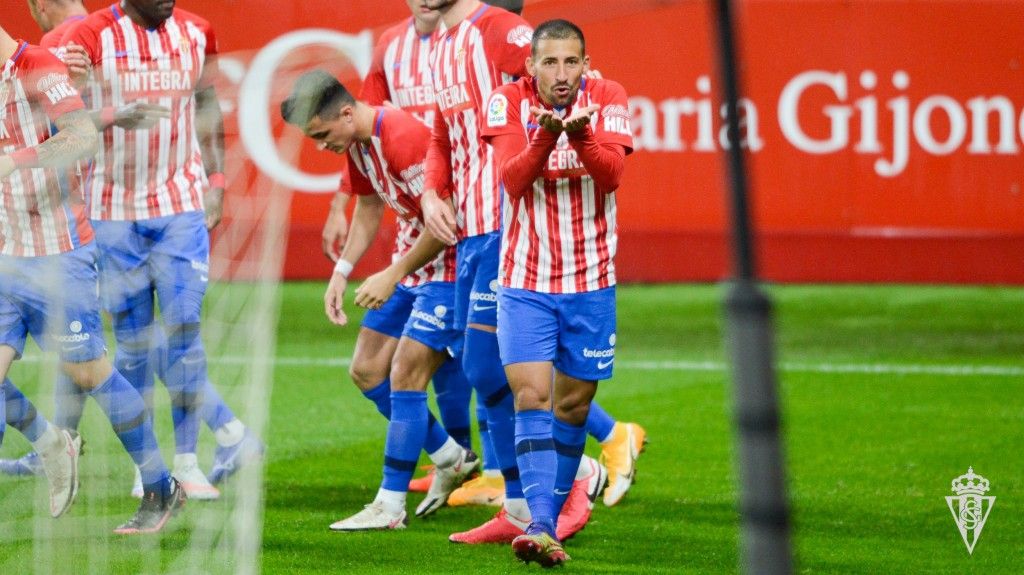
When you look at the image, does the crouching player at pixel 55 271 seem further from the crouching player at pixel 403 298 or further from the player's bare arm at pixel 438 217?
the player's bare arm at pixel 438 217

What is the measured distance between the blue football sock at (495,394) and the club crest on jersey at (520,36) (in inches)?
39.7

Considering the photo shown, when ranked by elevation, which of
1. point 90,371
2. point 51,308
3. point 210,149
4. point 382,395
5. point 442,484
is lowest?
point 442,484

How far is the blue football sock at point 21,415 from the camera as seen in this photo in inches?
208

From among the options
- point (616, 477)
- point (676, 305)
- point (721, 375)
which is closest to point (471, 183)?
point (616, 477)

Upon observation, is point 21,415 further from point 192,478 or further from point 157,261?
point 157,261

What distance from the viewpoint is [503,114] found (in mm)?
4766

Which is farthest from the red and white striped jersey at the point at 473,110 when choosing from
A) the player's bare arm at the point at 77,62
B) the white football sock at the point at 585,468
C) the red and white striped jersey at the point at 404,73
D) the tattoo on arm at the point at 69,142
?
the player's bare arm at the point at 77,62

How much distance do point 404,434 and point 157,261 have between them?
1.34 metres

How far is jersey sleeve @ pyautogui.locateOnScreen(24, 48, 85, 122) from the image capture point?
4.98 m

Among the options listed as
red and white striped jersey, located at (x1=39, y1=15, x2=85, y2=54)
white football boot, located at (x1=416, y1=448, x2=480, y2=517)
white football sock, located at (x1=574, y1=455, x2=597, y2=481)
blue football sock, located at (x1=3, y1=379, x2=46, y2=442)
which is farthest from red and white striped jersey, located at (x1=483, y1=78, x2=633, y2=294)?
red and white striped jersey, located at (x1=39, y1=15, x2=85, y2=54)

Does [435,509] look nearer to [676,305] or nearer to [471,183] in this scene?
[471,183]

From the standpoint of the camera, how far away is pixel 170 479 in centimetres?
529

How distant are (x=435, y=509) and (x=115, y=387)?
1288 mm

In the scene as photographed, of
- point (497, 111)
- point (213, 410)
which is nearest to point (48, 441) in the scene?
point (213, 410)
